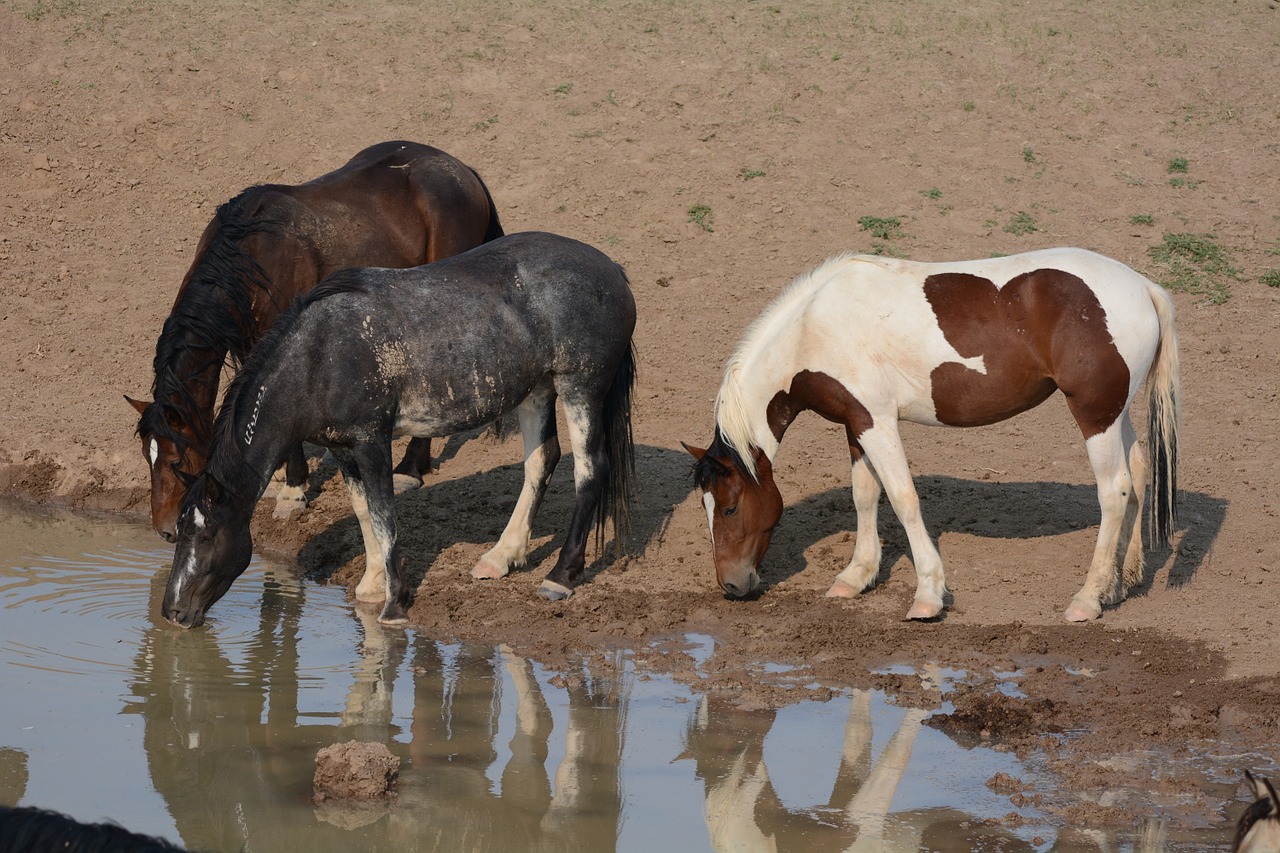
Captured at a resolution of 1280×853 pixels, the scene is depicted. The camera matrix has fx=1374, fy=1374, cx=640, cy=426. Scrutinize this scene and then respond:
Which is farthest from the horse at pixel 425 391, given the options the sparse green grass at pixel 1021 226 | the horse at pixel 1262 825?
the sparse green grass at pixel 1021 226

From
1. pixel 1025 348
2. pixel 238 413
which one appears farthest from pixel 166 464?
pixel 1025 348

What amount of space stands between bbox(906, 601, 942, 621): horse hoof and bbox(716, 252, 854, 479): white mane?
3.59 feet

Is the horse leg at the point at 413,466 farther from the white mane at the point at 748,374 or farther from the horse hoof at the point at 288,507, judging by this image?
the white mane at the point at 748,374

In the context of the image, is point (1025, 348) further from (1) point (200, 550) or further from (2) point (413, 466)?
(2) point (413, 466)

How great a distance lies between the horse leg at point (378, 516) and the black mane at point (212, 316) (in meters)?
0.87

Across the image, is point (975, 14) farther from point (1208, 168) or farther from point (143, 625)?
point (143, 625)

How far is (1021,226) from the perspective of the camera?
13.7 m

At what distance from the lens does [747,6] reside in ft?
59.9

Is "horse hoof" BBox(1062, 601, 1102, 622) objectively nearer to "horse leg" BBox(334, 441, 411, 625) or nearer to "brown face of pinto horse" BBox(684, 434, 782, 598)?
"brown face of pinto horse" BBox(684, 434, 782, 598)

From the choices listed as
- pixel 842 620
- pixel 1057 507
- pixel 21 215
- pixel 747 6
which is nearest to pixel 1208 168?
pixel 747 6

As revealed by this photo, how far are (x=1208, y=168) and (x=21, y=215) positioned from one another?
1242 cm

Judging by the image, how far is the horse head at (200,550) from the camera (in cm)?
643

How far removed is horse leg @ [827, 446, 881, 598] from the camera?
7461 millimetres

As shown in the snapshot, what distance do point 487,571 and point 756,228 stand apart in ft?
23.0
